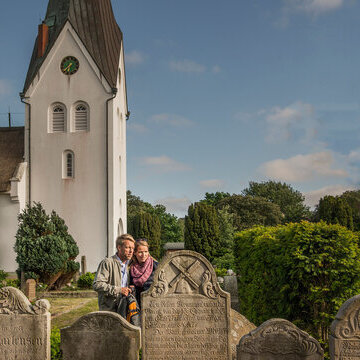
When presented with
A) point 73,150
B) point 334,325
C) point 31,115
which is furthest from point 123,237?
point 31,115

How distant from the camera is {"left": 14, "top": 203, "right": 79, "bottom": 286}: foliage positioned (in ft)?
58.3

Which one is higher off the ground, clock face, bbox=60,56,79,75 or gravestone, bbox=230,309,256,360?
clock face, bbox=60,56,79,75

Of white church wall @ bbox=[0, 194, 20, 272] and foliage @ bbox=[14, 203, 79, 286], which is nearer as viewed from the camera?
foliage @ bbox=[14, 203, 79, 286]

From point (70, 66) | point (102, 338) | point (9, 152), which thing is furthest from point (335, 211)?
point (102, 338)

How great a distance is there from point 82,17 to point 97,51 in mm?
2811

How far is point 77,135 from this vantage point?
25.4m

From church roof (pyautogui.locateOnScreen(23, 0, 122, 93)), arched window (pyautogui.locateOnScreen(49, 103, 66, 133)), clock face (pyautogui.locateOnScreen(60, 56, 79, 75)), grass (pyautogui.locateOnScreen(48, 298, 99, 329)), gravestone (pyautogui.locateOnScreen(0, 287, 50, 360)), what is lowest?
grass (pyautogui.locateOnScreen(48, 298, 99, 329))

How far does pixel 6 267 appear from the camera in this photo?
24.3 m

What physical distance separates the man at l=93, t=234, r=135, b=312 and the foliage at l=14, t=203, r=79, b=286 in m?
12.1

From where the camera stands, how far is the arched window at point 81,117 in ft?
84.1

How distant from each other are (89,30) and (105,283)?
23783mm

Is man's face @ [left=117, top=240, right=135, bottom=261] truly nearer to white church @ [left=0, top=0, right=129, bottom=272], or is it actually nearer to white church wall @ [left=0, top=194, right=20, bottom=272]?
white church @ [left=0, top=0, right=129, bottom=272]

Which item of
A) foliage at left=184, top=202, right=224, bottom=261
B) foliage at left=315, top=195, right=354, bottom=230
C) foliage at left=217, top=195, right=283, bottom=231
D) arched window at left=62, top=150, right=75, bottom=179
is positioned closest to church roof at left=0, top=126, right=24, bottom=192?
arched window at left=62, top=150, right=75, bottom=179

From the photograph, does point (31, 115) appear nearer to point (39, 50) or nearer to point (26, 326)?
point (39, 50)
